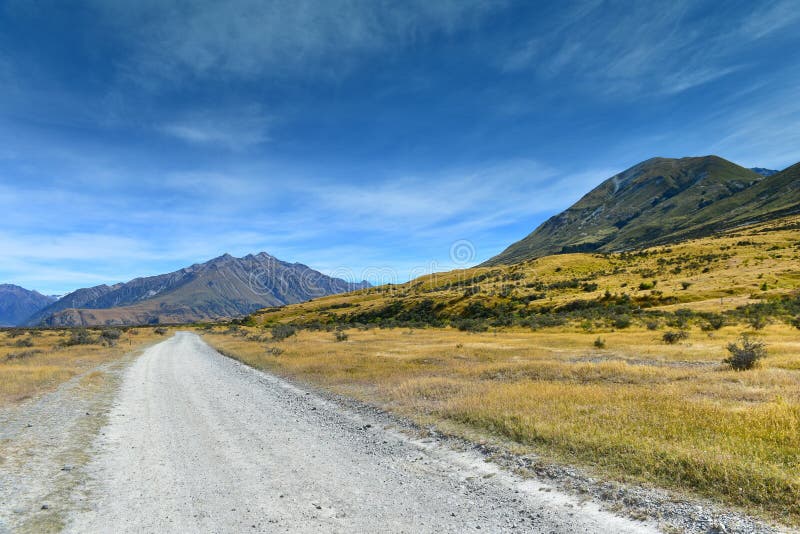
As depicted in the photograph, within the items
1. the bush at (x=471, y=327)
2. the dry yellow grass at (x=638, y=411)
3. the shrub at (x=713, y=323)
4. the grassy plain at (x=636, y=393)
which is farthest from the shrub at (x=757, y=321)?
the bush at (x=471, y=327)

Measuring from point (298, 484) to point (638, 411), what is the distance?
941 centimetres

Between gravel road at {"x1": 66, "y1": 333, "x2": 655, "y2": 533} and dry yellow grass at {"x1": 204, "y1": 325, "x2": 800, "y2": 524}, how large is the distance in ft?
5.95

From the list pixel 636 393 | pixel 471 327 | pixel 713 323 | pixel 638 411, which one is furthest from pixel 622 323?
pixel 638 411

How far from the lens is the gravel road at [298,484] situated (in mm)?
6312

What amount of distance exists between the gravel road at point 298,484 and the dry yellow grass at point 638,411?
1812 mm

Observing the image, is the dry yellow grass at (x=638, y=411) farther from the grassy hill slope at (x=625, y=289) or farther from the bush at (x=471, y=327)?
the grassy hill slope at (x=625, y=289)

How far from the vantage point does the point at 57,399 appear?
16828 mm

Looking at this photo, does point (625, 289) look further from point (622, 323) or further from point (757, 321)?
point (757, 321)

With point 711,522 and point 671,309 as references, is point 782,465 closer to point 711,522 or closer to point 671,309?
point 711,522

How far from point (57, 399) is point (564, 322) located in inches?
1990

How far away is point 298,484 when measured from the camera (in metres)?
7.83

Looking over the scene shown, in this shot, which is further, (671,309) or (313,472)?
(671,309)

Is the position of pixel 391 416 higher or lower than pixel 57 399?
lower

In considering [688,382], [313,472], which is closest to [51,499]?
[313,472]
